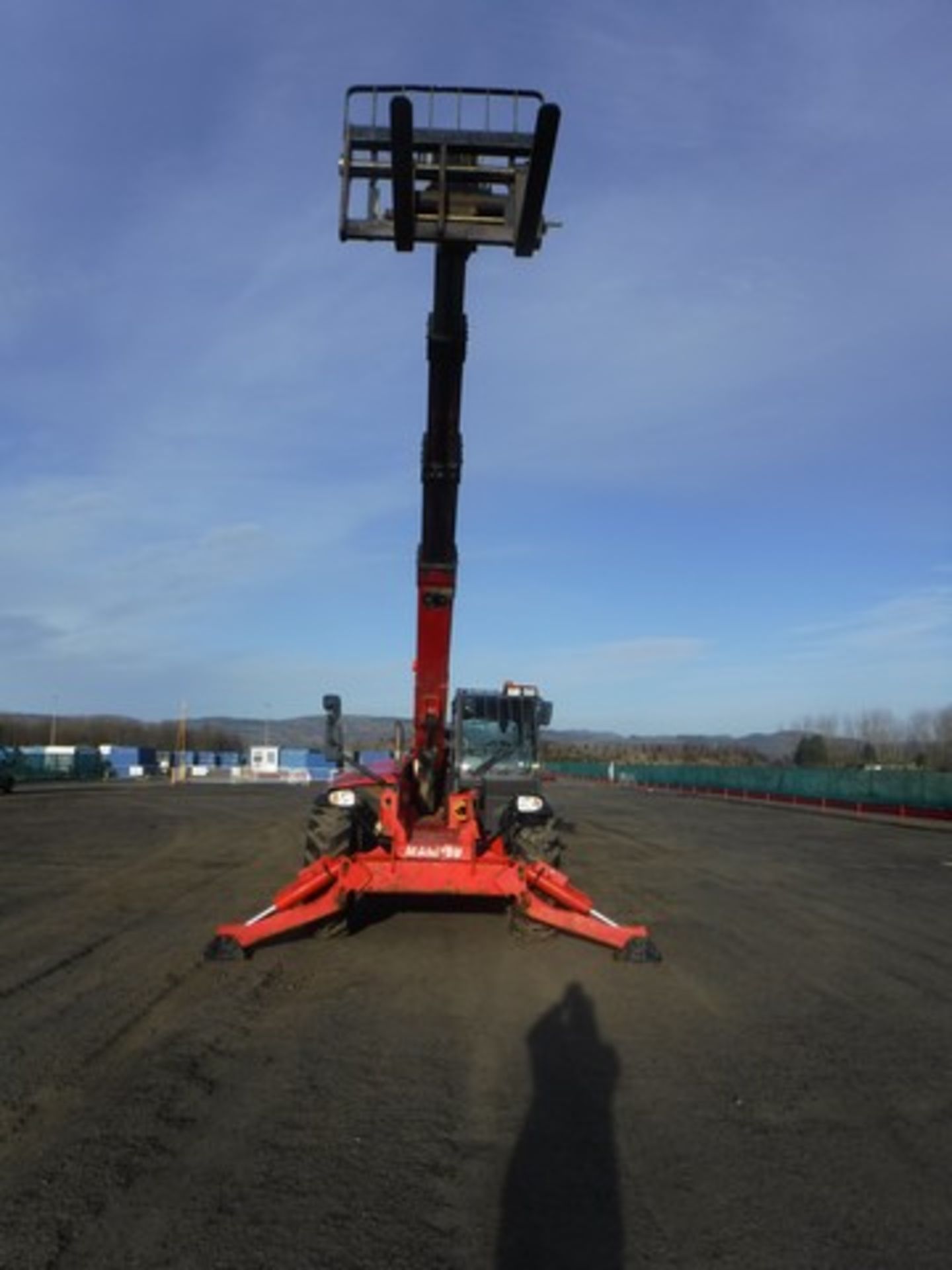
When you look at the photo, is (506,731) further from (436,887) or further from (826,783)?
(826,783)

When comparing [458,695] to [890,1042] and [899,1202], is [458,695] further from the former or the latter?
[899,1202]

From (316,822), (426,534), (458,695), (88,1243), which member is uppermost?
(426,534)

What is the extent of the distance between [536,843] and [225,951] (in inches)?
150

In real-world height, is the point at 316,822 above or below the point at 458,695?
below

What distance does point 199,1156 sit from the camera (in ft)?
17.7

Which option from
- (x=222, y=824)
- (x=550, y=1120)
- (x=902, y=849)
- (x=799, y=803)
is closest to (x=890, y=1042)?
(x=550, y=1120)

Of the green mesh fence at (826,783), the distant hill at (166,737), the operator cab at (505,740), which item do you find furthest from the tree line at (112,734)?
the operator cab at (505,740)

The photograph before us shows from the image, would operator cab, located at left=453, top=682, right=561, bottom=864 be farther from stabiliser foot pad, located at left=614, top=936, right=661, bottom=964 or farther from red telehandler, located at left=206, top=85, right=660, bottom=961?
stabiliser foot pad, located at left=614, top=936, right=661, bottom=964

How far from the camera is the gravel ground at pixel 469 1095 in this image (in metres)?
4.60

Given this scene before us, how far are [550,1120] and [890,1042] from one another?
2.94 m

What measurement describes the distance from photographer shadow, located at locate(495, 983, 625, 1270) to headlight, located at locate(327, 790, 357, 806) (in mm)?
5086

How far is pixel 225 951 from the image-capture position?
10.1m

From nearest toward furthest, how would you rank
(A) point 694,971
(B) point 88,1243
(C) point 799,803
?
(B) point 88,1243, (A) point 694,971, (C) point 799,803

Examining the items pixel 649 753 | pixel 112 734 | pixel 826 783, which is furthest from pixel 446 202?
pixel 112 734
